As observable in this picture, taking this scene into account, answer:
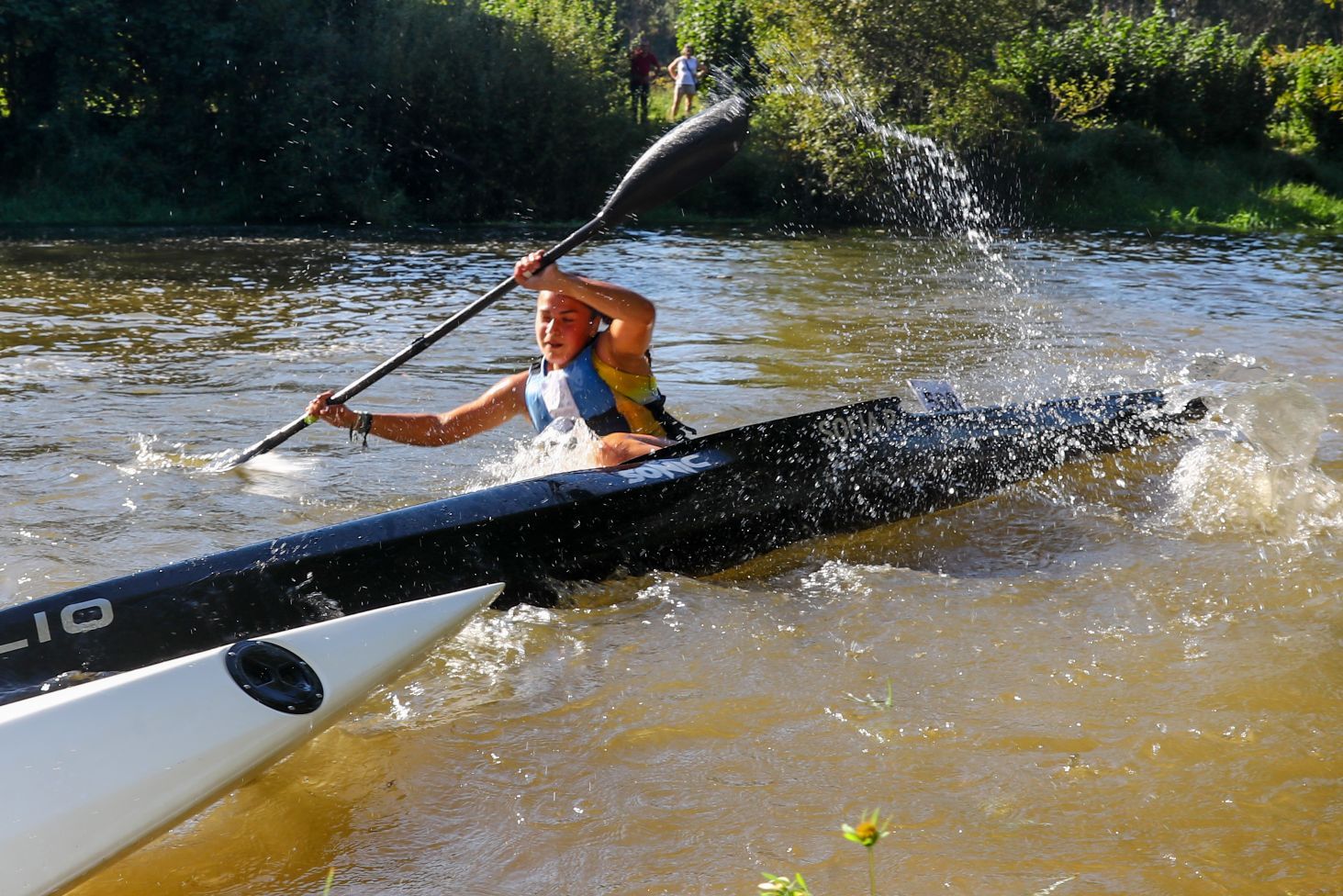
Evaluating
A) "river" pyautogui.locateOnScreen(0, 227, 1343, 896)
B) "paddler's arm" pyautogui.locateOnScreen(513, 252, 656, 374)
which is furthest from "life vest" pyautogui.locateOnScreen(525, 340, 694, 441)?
"river" pyautogui.locateOnScreen(0, 227, 1343, 896)

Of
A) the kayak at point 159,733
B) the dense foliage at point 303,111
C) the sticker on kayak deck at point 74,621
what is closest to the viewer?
the kayak at point 159,733

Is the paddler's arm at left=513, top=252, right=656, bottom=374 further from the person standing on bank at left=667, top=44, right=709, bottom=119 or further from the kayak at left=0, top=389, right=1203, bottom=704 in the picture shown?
the person standing on bank at left=667, top=44, right=709, bottom=119

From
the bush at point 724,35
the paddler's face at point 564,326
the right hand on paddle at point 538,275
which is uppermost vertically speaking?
the bush at point 724,35

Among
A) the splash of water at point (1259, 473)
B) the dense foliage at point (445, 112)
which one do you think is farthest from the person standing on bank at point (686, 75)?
the splash of water at point (1259, 473)

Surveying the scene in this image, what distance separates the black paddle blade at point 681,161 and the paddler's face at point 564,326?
519 mm

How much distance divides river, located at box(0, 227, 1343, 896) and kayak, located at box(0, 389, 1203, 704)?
0.44 ft

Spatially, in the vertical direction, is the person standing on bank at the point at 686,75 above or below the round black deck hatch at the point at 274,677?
above

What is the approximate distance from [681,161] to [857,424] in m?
1.23

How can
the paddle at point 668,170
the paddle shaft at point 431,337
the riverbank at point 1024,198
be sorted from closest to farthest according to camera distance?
the paddle shaft at point 431,337 → the paddle at point 668,170 → the riverbank at point 1024,198

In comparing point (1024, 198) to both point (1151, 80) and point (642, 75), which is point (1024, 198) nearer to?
point (1151, 80)

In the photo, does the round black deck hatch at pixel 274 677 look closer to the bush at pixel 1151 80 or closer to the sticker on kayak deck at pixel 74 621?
the sticker on kayak deck at pixel 74 621

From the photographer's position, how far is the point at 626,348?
4.45 metres

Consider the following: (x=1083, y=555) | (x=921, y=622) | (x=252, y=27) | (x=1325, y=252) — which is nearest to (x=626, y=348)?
(x=921, y=622)

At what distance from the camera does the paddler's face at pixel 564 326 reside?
14.7 feet
